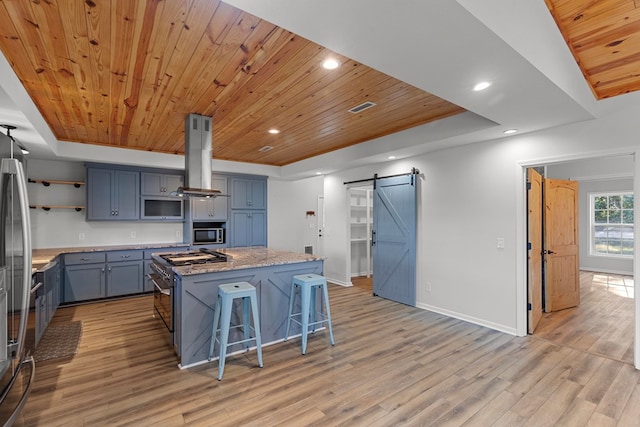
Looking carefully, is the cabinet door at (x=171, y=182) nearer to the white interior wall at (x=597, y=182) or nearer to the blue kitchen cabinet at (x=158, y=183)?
the blue kitchen cabinet at (x=158, y=183)

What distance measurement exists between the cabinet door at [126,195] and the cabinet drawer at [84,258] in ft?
2.25

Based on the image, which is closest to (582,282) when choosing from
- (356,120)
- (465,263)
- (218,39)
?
(465,263)

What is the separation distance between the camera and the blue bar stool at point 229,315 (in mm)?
2713

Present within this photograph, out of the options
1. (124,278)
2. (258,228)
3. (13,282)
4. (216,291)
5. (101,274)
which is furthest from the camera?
(258,228)

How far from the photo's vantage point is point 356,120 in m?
3.79

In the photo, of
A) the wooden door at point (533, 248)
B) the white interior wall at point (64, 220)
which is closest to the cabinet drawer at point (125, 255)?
the white interior wall at point (64, 220)

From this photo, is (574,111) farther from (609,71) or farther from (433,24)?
(433,24)

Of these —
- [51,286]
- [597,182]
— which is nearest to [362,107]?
[51,286]

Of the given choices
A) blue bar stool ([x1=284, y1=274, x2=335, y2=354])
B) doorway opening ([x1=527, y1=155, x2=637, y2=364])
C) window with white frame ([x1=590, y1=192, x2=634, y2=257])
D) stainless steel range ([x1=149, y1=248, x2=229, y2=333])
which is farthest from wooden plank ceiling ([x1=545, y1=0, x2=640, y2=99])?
window with white frame ([x1=590, y1=192, x2=634, y2=257])

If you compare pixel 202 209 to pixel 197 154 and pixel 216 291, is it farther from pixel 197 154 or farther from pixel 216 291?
pixel 216 291

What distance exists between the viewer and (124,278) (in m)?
5.18

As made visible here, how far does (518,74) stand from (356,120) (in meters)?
1.94

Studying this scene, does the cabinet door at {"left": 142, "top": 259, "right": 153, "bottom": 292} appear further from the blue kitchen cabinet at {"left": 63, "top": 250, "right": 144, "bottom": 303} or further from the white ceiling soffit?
the white ceiling soffit

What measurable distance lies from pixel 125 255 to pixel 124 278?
385mm
